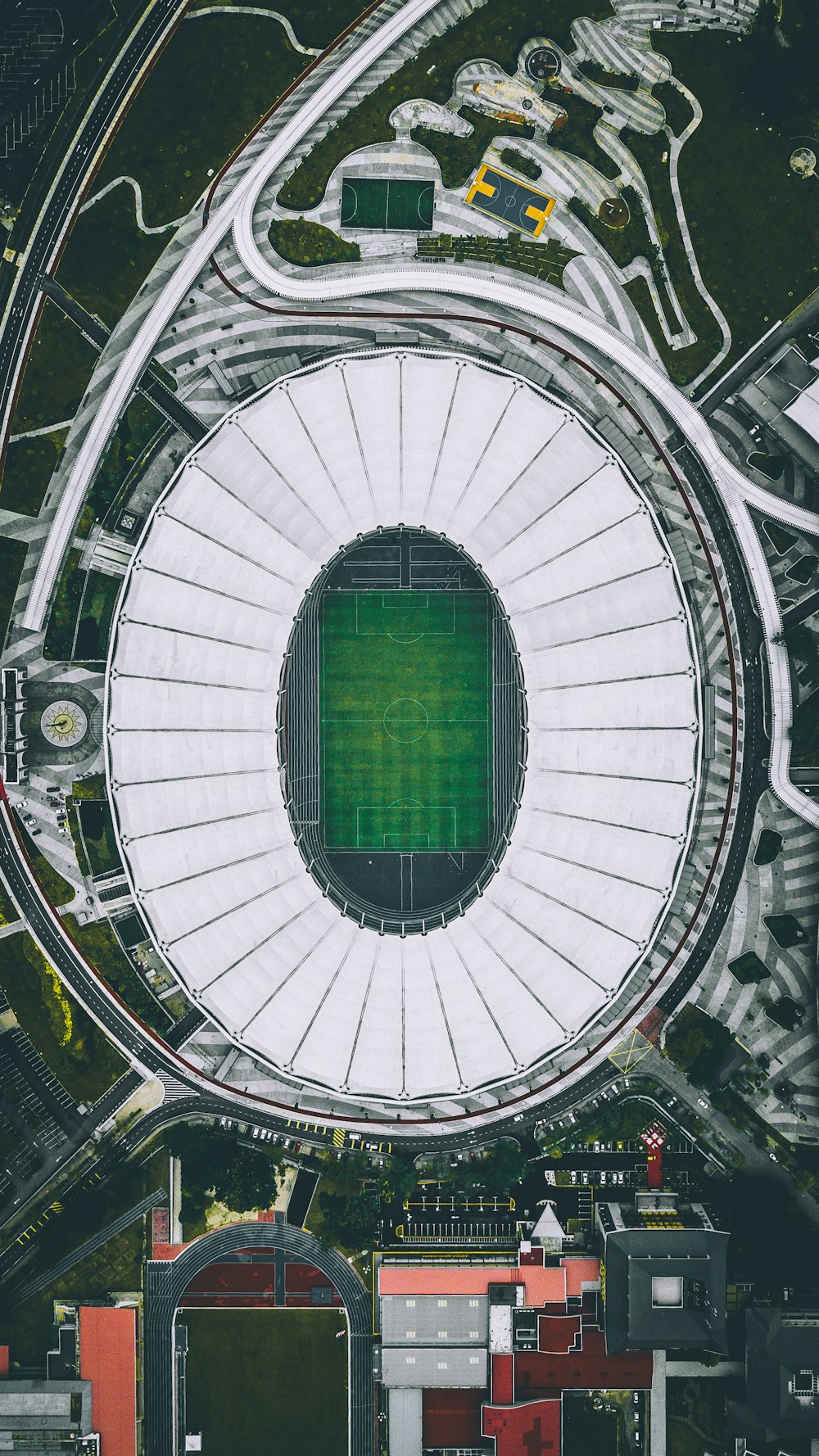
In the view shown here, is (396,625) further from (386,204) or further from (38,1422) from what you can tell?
(38,1422)

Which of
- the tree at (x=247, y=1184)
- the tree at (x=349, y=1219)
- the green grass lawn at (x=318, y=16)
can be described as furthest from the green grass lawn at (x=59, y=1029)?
the green grass lawn at (x=318, y=16)

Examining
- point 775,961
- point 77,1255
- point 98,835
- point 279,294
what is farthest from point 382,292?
point 77,1255

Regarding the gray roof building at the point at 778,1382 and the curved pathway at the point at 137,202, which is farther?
the curved pathway at the point at 137,202

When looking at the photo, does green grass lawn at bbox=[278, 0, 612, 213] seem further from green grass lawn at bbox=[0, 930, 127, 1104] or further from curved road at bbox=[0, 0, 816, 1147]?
green grass lawn at bbox=[0, 930, 127, 1104]

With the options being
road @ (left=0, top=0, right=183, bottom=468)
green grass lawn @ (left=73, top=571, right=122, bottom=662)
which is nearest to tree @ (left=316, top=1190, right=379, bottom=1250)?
green grass lawn @ (left=73, top=571, right=122, bottom=662)

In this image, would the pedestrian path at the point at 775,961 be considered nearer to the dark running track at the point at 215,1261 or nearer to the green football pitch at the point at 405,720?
the green football pitch at the point at 405,720
